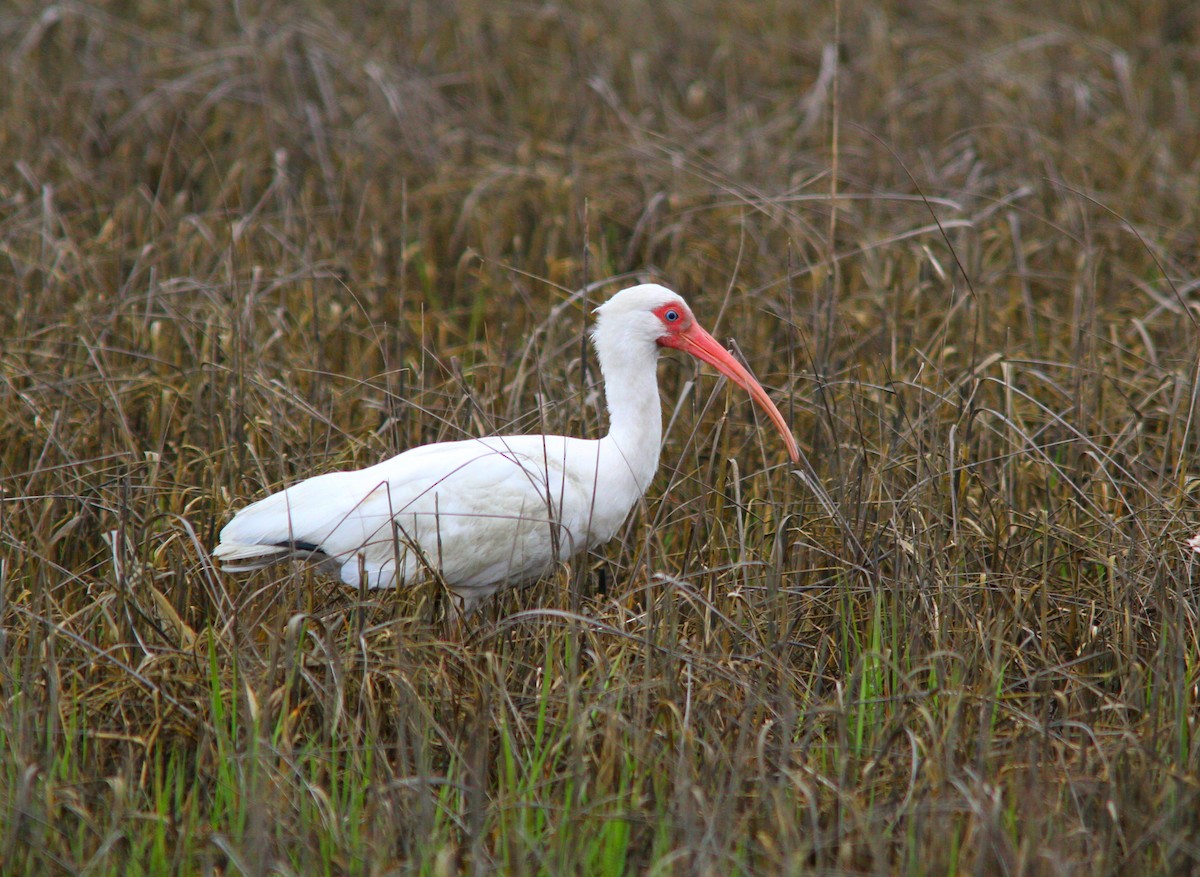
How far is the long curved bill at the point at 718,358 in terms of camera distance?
14.8ft

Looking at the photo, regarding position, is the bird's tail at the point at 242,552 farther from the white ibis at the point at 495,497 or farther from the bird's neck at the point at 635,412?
the bird's neck at the point at 635,412

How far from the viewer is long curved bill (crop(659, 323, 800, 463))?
4523mm

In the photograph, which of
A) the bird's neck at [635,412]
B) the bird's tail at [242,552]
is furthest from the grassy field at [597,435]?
the bird's neck at [635,412]

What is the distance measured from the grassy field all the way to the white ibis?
140 millimetres

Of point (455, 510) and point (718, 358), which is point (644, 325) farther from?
point (455, 510)

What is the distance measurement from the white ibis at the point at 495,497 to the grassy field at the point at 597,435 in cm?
14

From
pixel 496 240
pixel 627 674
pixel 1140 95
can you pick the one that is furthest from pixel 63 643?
pixel 1140 95

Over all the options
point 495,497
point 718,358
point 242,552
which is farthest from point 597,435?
point 242,552

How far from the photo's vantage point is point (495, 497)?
4.36m

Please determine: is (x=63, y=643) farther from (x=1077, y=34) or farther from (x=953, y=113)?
(x=1077, y=34)

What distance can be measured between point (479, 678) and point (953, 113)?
19.6 feet

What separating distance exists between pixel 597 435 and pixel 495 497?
1.18 metres

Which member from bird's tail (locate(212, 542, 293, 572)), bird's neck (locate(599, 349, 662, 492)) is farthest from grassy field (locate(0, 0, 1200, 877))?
bird's neck (locate(599, 349, 662, 492))

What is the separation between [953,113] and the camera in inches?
332
